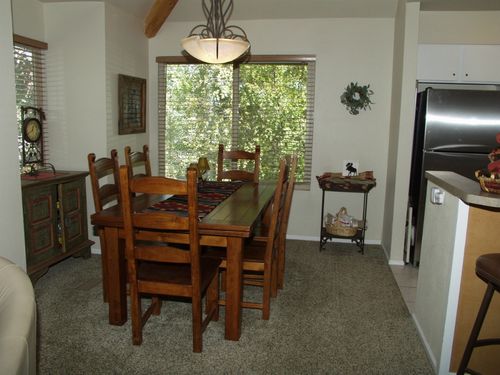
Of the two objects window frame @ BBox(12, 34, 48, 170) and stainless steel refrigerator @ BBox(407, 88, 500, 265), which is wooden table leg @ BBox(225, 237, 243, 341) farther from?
window frame @ BBox(12, 34, 48, 170)

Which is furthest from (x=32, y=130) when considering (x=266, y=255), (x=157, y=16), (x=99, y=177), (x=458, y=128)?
(x=458, y=128)

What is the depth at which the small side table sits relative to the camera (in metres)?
4.30

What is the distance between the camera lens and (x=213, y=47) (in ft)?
9.39

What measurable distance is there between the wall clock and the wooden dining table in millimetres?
1423

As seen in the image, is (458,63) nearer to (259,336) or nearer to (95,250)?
(259,336)

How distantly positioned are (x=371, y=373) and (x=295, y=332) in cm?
57

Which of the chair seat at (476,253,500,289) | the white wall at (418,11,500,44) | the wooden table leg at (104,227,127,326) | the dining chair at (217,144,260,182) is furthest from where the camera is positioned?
the white wall at (418,11,500,44)

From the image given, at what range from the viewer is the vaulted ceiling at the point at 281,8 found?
4070 millimetres

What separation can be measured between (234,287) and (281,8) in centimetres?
302

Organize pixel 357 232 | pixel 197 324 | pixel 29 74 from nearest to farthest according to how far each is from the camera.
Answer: pixel 197 324 < pixel 29 74 < pixel 357 232

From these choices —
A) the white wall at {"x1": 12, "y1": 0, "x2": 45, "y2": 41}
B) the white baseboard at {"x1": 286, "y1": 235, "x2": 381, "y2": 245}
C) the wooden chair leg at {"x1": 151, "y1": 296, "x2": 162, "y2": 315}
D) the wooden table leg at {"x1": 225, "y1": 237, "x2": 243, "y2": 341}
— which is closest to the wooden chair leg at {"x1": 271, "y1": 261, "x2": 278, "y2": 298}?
the wooden table leg at {"x1": 225, "y1": 237, "x2": 243, "y2": 341}

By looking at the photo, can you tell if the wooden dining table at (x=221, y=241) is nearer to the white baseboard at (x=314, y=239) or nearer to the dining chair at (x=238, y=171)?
the dining chair at (x=238, y=171)

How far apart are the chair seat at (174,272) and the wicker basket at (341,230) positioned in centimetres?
199

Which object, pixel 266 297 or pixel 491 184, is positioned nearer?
pixel 491 184
